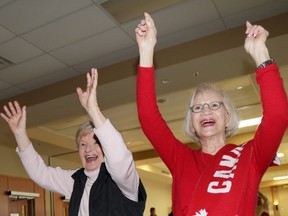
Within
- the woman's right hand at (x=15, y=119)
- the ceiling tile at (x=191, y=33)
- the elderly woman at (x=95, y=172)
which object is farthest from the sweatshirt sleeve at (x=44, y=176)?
the ceiling tile at (x=191, y=33)

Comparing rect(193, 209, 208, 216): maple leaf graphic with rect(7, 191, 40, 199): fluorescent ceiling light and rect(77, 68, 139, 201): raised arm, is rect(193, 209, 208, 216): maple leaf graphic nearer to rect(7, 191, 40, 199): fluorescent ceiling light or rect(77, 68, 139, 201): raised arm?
rect(77, 68, 139, 201): raised arm

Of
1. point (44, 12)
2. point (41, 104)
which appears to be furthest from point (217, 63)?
point (41, 104)

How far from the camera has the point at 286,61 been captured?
4.16 metres

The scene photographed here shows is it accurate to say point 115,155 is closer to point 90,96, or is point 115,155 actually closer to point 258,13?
point 90,96

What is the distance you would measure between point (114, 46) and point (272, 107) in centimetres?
322

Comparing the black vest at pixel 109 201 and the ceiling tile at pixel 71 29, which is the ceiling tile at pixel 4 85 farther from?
the black vest at pixel 109 201

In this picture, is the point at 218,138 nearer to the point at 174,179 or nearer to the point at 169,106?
the point at 174,179

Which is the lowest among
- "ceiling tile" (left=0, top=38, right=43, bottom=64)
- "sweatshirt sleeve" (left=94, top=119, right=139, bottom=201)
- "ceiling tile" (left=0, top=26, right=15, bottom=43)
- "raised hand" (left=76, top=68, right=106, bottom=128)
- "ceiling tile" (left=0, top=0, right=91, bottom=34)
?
"sweatshirt sleeve" (left=94, top=119, right=139, bottom=201)

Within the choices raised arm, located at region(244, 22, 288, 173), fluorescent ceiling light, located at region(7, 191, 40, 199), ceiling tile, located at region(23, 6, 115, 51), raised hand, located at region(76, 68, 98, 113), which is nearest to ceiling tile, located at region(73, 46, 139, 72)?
ceiling tile, located at region(23, 6, 115, 51)

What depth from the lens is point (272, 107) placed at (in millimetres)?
1089

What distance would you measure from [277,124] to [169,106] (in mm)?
5221

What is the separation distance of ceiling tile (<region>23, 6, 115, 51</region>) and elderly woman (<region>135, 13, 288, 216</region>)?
2239mm

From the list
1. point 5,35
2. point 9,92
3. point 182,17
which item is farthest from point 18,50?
point 182,17

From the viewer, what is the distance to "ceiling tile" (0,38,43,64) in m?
3.91
